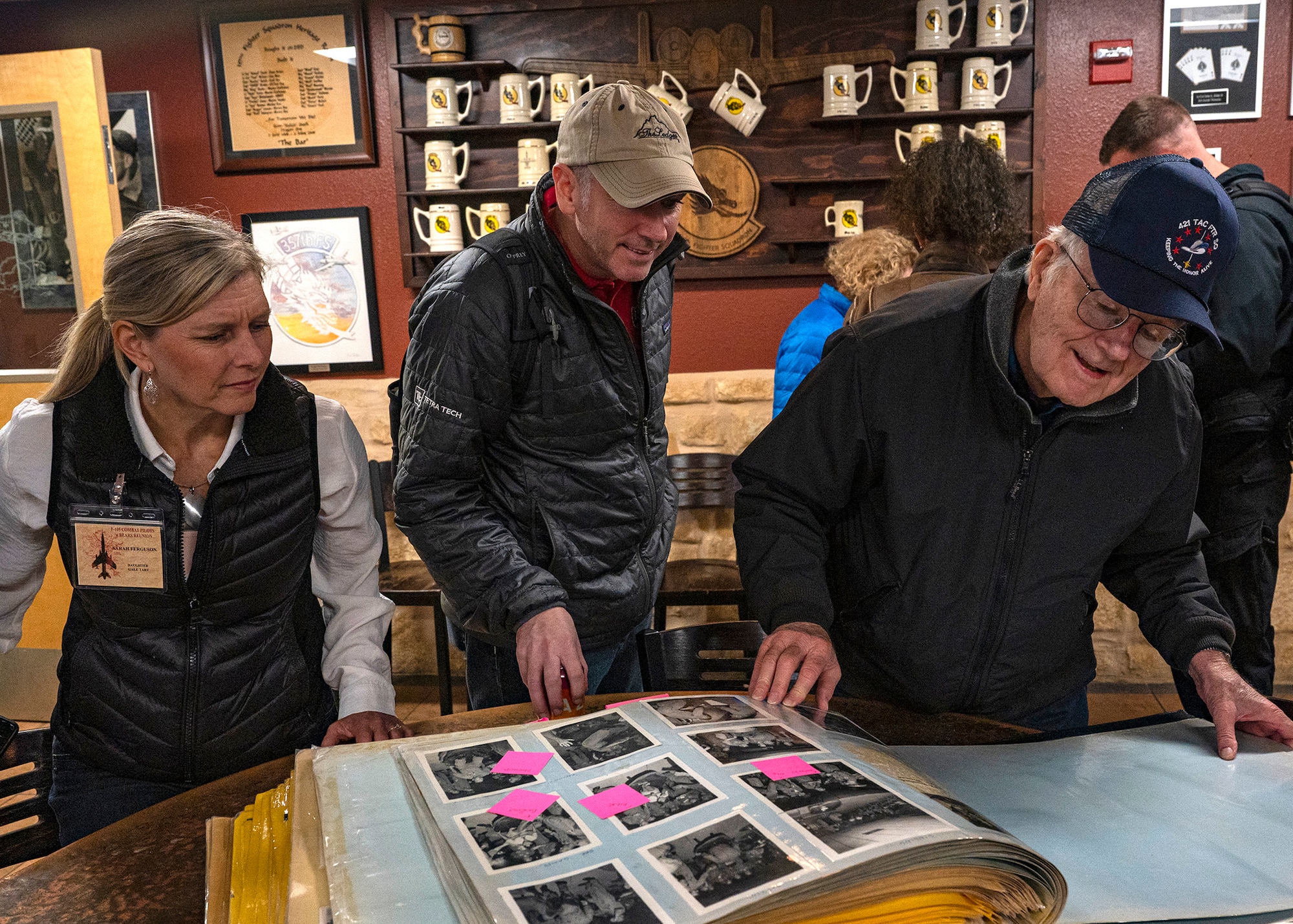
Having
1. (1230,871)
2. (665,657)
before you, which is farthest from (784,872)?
(665,657)

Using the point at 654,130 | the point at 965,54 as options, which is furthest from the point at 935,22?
the point at 654,130

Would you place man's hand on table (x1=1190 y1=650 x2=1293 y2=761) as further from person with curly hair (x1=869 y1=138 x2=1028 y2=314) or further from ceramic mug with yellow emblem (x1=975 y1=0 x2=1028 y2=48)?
ceramic mug with yellow emblem (x1=975 y1=0 x2=1028 y2=48)

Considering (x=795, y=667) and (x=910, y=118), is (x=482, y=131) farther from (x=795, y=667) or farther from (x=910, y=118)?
(x=795, y=667)

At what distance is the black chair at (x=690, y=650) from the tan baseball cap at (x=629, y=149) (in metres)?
0.70

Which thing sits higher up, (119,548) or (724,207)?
(724,207)

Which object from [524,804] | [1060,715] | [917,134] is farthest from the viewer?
[917,134]

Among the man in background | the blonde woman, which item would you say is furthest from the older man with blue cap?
the man in background

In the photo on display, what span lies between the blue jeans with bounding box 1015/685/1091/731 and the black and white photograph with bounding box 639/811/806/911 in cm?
72

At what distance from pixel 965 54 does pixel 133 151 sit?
122 inches

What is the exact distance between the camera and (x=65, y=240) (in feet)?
11.5

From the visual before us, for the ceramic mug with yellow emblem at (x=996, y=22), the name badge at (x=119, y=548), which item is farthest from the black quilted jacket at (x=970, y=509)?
the ceramic mug with yellow emblem at (x=996, y=22)

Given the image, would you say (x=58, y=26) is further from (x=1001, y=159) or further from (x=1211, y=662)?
(x=1211, y=662)

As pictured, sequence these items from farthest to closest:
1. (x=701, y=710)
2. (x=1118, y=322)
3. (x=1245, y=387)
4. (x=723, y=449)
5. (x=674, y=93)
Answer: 1. (x=723, y=449)
2. (x=674, y=93)
3. (x=1245, y=387)
4. (x=1118, y=322)
5. (x=701, y=710)

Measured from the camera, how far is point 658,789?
2.72 ft
